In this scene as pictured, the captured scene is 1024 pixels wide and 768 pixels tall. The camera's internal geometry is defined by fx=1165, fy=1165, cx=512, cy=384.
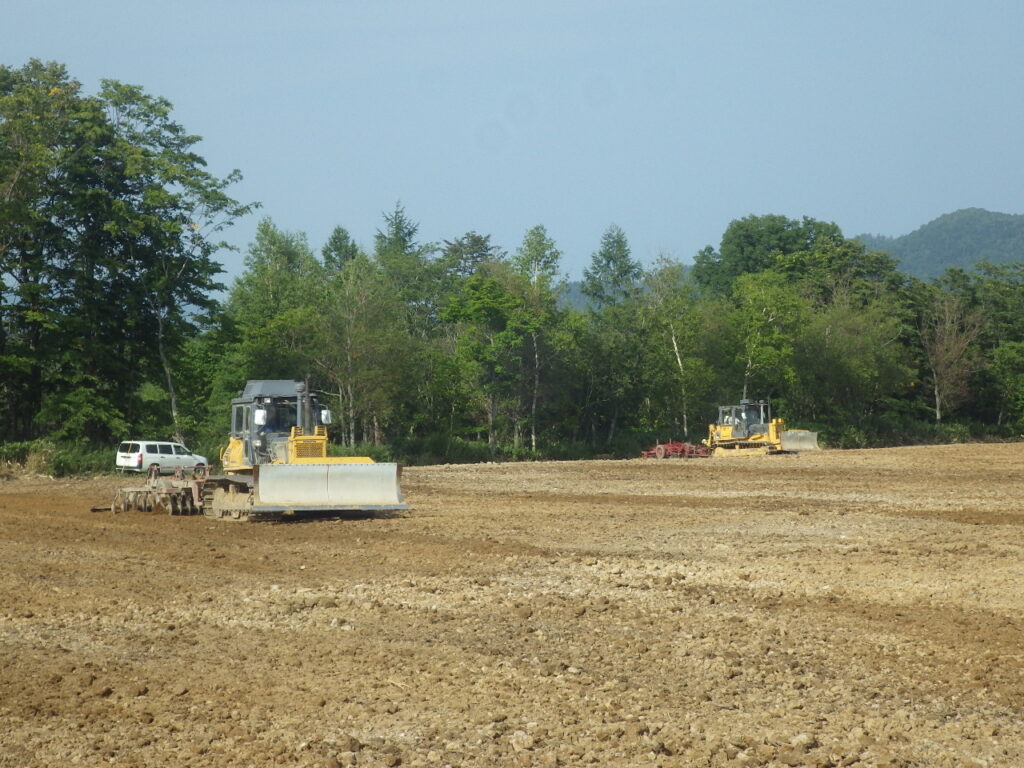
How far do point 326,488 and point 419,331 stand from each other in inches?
2206

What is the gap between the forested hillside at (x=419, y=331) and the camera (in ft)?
148

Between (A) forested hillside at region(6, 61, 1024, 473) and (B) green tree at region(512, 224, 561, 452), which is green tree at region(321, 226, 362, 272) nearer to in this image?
(A) forested hillside at region(6, 61, 1024, 473)

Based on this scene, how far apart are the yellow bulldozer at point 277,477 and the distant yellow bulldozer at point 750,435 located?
32.9 meters

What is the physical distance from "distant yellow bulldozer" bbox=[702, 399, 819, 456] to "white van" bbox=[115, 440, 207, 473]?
78.6 feet

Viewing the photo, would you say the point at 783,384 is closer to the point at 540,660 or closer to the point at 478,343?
the point at 478,343

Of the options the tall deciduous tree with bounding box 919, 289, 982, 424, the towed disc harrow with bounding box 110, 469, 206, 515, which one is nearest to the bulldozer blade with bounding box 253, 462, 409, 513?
the towed disc harrow with bounding box 110, 469, 206, 515

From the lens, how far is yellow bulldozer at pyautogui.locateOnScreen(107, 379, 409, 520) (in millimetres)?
20641

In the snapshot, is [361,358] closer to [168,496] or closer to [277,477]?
[168,496]

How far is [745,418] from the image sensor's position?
54000mm

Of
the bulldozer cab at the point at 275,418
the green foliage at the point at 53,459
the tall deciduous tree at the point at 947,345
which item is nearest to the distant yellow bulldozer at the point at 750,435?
the green foliage at the point at 53,459

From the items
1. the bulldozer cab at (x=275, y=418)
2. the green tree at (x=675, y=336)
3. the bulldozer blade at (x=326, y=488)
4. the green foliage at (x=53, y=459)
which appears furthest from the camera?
the green tree at (x=675, y=336)

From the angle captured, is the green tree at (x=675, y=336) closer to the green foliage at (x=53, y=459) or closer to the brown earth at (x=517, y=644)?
the green foliage at (x=53, y=459)

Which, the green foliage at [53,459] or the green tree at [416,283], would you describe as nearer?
the green foliage at [53,459]

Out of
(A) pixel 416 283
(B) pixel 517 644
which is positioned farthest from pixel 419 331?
(B) pixel 517 644
